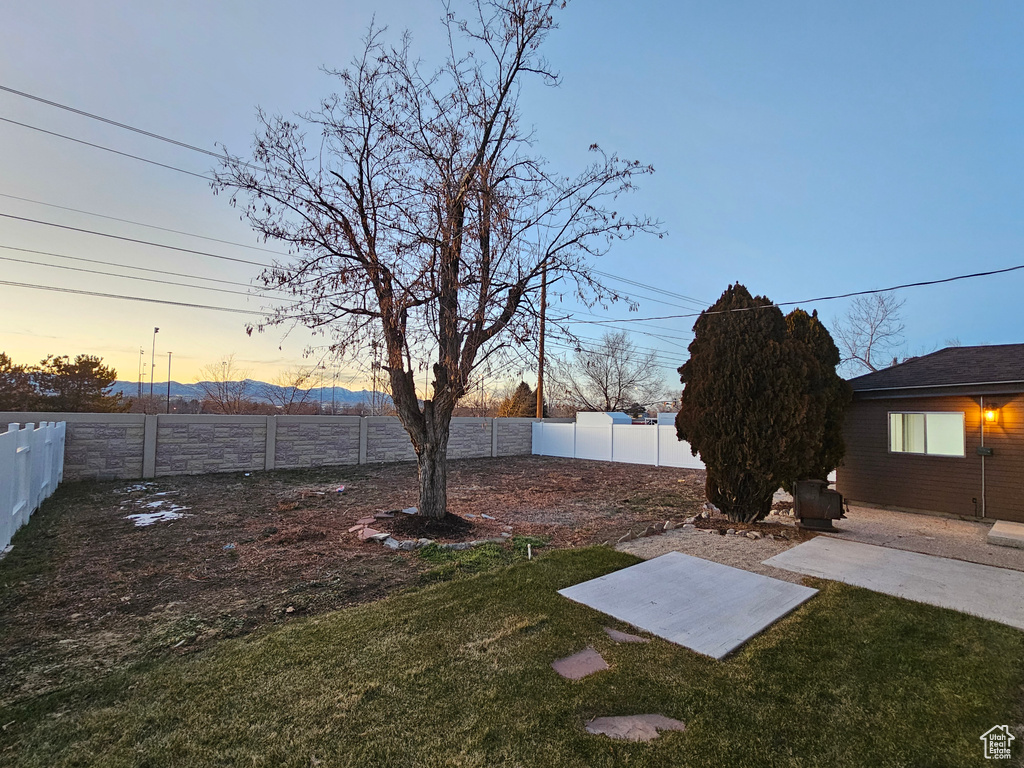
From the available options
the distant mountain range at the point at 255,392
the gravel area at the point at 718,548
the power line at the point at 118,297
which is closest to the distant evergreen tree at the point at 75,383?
the distant mountain range at the point at 255,392

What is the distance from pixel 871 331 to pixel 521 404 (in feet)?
60.3

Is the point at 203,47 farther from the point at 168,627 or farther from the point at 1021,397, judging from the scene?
the point at 1021,397

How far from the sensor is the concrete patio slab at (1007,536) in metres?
5.23

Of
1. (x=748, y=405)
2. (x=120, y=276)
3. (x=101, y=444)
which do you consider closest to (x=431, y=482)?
(x=748, y=405)

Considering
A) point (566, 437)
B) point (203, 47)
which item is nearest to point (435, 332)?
point (203, 47)

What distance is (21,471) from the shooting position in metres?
5.27

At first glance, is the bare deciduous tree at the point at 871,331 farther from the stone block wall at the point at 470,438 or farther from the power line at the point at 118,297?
the power line at the point at 118,297

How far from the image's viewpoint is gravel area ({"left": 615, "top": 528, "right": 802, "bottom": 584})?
4.46m

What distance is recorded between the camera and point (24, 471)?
5.45 metres

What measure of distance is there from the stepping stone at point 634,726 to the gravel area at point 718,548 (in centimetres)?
265

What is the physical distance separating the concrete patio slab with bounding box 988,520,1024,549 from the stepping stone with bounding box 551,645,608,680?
5837 mm

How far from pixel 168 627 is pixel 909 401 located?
986 centimetres

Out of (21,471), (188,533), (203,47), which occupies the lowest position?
(188,533)

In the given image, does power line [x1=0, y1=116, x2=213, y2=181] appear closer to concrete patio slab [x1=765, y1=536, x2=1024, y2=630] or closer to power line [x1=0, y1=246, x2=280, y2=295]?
power line [x1=0, y1=246, x2=280, y2=295]
